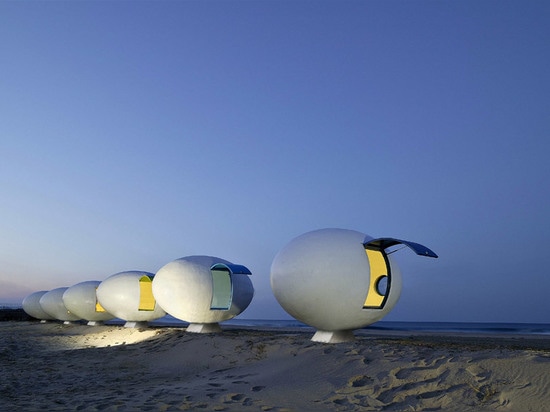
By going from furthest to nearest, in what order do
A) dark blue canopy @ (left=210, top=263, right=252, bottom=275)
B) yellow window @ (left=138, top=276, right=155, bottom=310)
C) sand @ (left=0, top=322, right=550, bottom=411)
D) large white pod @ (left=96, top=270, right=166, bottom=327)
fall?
yellow window @ (left=138, top=276, right=155, bottom=310), large white pod @ (left=96, top=270, right=166, bottom=327), dark blue canopy @ (left=210, top=263, right=252, bottom=275), sand @ (left=0, top=322, right=550, bottom=411)

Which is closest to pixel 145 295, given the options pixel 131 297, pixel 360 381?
pixel 131 297

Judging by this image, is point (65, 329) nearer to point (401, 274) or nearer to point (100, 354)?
point (100, 354)

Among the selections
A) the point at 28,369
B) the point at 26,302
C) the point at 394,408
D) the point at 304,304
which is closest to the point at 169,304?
the point at 28,369

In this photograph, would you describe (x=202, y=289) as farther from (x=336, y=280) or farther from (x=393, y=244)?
(x=393, y=244)

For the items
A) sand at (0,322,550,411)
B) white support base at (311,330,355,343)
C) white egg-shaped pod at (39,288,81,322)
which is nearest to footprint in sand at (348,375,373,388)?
sand at (0,322,550,411)

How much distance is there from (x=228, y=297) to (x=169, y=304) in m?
2.14

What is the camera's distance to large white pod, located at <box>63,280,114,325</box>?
962 inches

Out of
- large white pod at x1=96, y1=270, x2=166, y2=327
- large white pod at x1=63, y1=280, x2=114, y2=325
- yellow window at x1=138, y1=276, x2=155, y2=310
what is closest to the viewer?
large white pod at x1=96, y1=270, x2=166, y2=327

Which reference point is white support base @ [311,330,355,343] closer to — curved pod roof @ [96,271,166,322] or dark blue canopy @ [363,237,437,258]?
dark blue canopy @ [363,237,437,258]

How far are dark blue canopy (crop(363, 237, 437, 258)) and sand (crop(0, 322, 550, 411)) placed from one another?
246cm

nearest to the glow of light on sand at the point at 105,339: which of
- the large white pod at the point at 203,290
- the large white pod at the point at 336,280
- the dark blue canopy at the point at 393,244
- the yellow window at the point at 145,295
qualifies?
the yellow window at the point at 145,295

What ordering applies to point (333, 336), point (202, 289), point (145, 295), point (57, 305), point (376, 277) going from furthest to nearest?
point (57, 305), point (145, 295), point (202, 289), point (333, 336), point (376, 277)

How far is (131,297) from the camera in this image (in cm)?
1998

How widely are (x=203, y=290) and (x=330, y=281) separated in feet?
22.1
